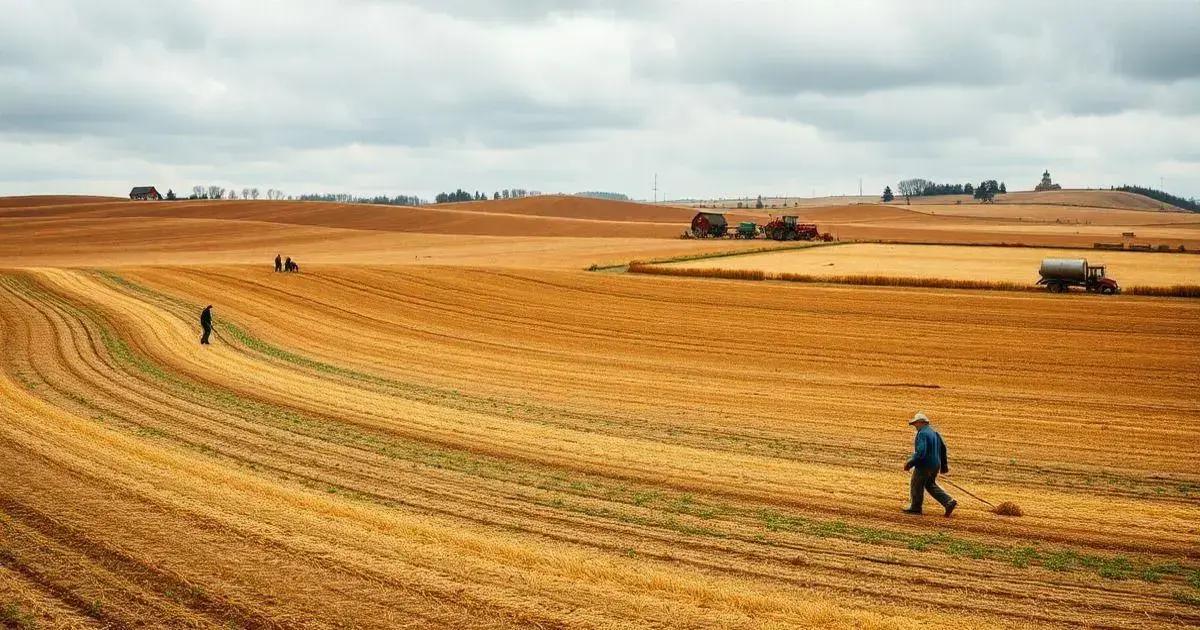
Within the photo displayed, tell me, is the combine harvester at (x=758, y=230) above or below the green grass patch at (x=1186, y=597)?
above

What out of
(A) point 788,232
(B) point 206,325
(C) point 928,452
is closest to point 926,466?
(C) point 928,452

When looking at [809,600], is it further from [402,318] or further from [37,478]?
[402,318]

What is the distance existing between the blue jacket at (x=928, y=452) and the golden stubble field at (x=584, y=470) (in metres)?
0.83

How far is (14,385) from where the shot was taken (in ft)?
73.8

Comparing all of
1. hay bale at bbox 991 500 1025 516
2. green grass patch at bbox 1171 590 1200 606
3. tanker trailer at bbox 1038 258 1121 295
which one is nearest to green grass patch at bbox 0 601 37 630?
green grass patch at bbox 1171 590 1200 606

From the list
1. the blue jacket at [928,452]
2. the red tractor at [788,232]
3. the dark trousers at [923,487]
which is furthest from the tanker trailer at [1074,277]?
the red tractor at [788,232]

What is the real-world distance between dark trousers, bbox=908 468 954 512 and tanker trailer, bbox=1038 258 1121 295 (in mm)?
34983

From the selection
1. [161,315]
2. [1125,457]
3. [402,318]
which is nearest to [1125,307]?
[1125,457]

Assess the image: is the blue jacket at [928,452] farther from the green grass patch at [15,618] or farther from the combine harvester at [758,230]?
the combine harvester at [758,230]

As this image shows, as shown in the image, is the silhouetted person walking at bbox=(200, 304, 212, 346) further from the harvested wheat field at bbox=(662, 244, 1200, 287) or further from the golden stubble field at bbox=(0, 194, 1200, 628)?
the harvested wheat field at bbox=(662, 244, 1200, 287)

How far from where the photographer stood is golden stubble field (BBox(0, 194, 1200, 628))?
35.0 ft

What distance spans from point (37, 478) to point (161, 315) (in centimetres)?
2250

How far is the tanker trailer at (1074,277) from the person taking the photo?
149 feet

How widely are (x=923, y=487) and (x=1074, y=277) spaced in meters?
35.3
